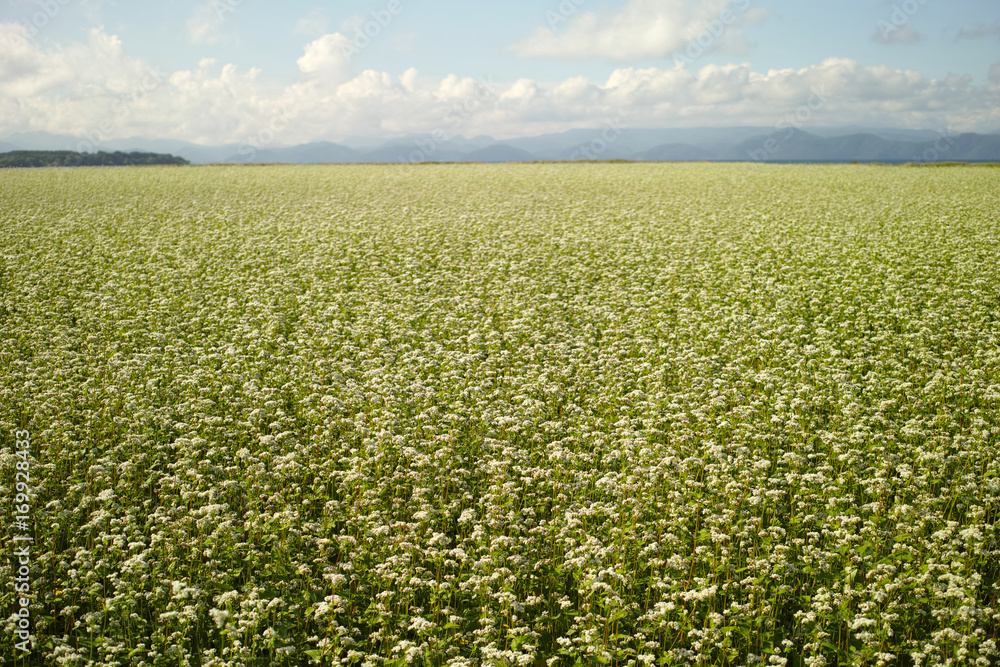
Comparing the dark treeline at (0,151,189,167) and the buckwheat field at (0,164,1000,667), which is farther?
the dark treeline at (0,151,189,167)

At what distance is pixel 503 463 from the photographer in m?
7.68

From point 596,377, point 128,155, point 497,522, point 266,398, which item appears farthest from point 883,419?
point 128,155

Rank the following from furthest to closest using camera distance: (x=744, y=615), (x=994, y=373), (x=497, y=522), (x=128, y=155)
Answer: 1. (x=128, y=155)
2. (x=994, y=373)
3. (x=497, y=522)
4. (x=744, y=615)

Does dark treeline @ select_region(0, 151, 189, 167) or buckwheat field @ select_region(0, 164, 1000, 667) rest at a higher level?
dark treeline @ select_region(0, 151, 189, 167)

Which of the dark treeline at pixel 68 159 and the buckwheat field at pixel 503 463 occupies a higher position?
the dark treeline at pixel 68 159

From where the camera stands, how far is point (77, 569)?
20.7 feet

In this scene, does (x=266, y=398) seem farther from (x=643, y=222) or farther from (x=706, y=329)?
(x=643, y=222)

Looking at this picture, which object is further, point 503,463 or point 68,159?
point 68,159

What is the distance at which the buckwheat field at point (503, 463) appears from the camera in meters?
5.68

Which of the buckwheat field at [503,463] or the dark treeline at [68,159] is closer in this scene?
the buckwheat field at [503,463]

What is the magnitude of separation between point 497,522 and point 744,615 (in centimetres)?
268

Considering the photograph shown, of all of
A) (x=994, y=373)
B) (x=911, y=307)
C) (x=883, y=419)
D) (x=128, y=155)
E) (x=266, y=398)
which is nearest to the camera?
(x=883, y=419)

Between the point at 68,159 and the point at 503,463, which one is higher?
the point at 68,159

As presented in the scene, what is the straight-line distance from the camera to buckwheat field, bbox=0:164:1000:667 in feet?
18.6
